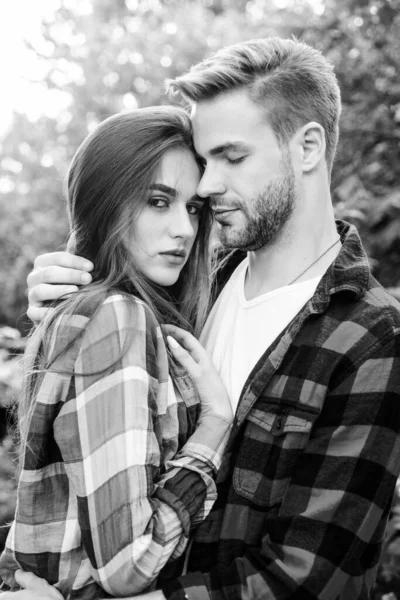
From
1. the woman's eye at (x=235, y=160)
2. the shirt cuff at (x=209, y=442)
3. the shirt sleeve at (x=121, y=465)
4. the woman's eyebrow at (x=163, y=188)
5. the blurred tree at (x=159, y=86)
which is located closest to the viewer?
the shirt sleeve at (x=121, y=465)

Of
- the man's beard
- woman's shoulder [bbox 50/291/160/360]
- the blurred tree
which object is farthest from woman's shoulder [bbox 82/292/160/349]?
the blurred tree

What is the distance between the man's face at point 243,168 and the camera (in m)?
2.23

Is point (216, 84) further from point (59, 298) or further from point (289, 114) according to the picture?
point (59, 298)

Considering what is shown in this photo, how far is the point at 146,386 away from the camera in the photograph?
69.3 inches

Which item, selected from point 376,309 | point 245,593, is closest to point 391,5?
point 376,309

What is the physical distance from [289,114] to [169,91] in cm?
56

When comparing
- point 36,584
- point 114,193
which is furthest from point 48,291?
point 36,584

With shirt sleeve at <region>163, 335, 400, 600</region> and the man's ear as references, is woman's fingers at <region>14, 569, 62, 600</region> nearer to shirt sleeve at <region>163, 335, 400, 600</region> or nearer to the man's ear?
shirt sleeve at <region>163, 335, 400, 600</region>

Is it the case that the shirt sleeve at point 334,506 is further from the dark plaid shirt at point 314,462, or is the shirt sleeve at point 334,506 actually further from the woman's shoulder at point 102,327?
the woman's shoulder at point 102,327

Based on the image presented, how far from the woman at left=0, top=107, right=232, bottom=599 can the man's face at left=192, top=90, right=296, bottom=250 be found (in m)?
0.08

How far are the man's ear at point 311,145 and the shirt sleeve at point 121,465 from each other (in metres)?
0.94

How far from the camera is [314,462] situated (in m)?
1.78

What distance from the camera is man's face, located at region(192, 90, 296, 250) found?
2.23 meters

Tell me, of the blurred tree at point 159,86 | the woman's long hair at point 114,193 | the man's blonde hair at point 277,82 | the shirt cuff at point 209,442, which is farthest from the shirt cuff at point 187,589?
the blurred tree at point 159,86
